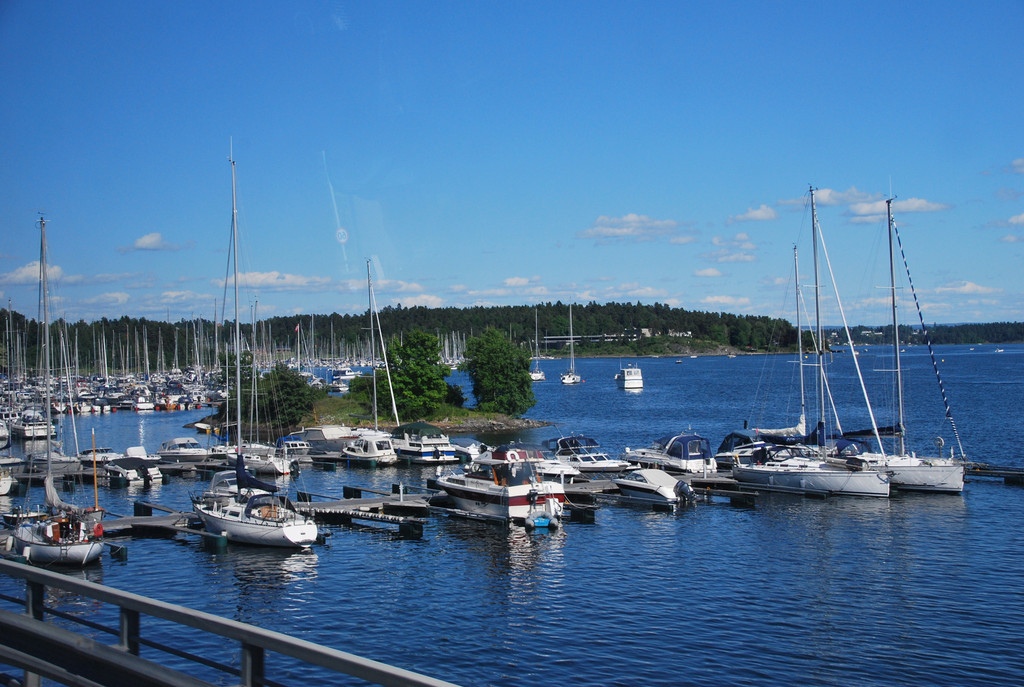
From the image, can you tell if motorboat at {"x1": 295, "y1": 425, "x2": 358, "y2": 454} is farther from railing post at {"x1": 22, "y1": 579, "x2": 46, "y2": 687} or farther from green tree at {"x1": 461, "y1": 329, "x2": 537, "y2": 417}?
railing post at {"x1": 22, "y1": 579, "x2": 46, "y2": 687}

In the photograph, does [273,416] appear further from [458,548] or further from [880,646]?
[880,646]

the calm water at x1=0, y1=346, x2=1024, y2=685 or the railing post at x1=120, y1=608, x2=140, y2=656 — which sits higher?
the railing post at x1=120, y1=608, x2=140, y2=656

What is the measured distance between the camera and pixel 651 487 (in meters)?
43.4

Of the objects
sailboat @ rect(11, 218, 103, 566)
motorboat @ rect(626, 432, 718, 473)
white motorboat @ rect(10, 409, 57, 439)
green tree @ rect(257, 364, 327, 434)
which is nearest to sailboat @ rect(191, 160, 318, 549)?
sailboat @ rect(11, 218, 103, 566)

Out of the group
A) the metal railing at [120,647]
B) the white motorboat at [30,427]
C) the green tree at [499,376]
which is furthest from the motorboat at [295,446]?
the metal railing at [120,647]

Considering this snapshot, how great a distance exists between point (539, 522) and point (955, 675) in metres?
19.4

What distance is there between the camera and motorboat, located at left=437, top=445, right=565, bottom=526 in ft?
124

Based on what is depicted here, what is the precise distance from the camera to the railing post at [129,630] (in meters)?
6.82

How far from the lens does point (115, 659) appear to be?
652cm

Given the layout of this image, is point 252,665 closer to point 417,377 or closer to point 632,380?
point 417,377

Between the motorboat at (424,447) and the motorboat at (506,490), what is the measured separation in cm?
2005

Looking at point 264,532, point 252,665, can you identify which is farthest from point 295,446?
point 252,665

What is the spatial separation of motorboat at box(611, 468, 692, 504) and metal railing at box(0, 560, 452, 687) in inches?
1482

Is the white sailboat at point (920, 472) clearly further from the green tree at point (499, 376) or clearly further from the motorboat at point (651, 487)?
the green tree at point (499, 376)
